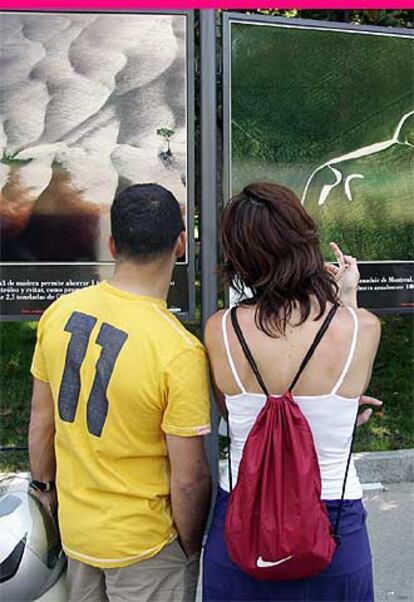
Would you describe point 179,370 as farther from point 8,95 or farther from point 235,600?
point 8,95

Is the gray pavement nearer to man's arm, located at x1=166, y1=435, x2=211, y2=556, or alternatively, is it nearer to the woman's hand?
man's arm, located at x1=166, y1=435, x2=211, y2=556

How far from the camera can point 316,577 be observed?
1.95m

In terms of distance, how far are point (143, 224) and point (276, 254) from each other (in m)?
0.35

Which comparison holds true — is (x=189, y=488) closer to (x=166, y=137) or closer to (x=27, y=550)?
(x=27, y=550)

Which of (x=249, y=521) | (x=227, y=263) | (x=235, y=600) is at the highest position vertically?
(x=227, y=263)

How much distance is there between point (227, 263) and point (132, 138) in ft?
4.69

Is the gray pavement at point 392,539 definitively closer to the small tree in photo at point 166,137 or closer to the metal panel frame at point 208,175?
the metal panel frame at point 208,175

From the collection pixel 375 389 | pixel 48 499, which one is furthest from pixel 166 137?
pixel 375 389

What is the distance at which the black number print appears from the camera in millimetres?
1910

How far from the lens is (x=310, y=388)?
6.14 feet

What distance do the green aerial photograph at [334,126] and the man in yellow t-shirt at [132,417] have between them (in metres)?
1.40

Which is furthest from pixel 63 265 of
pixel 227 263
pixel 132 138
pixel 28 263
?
pixel 227 263

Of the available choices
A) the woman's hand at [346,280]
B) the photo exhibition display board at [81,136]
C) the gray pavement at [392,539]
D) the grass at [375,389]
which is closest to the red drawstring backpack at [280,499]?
the woman's hand at [346,280]

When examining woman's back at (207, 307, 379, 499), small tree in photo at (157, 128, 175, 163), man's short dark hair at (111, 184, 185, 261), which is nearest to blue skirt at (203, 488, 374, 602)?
woman's back at (207, 307, 379, 499)
